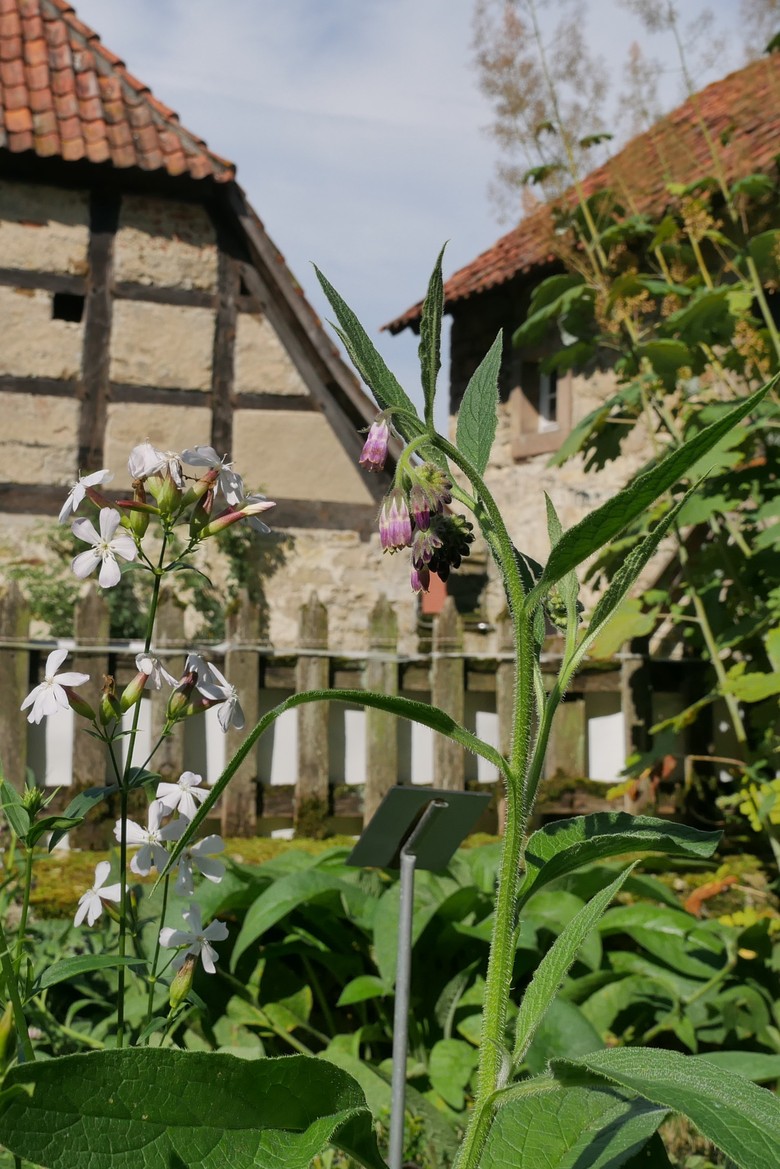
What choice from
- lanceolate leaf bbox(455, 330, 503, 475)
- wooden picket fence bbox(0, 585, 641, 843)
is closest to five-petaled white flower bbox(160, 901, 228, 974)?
lanceolate leaf bbox(455, 330, 503, 475)

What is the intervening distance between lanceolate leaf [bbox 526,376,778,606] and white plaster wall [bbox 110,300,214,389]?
7.70 metres

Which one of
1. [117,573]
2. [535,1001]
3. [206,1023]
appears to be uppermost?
[117,573]

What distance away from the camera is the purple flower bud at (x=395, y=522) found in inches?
40.1

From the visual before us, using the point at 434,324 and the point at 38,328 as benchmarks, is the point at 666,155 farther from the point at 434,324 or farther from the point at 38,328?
the point at 38,328

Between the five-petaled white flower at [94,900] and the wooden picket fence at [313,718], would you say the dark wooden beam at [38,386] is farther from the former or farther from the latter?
the five-petaled white flower at [94,900]

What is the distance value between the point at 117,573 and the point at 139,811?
3.99 meters

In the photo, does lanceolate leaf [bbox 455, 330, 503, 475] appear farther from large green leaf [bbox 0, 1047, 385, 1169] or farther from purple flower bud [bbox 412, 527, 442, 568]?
large green leaf [bbox 0, 1047, 385, 1169]

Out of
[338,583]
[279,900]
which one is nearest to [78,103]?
[338,583]

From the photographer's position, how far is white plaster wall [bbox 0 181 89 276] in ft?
26.5

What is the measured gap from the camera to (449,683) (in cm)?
533

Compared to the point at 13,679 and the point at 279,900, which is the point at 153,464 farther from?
the point at 13,679

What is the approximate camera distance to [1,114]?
798 centimetres

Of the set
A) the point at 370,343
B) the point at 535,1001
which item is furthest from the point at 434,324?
the point at 535,1001

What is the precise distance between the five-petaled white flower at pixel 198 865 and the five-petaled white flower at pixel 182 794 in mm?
45
